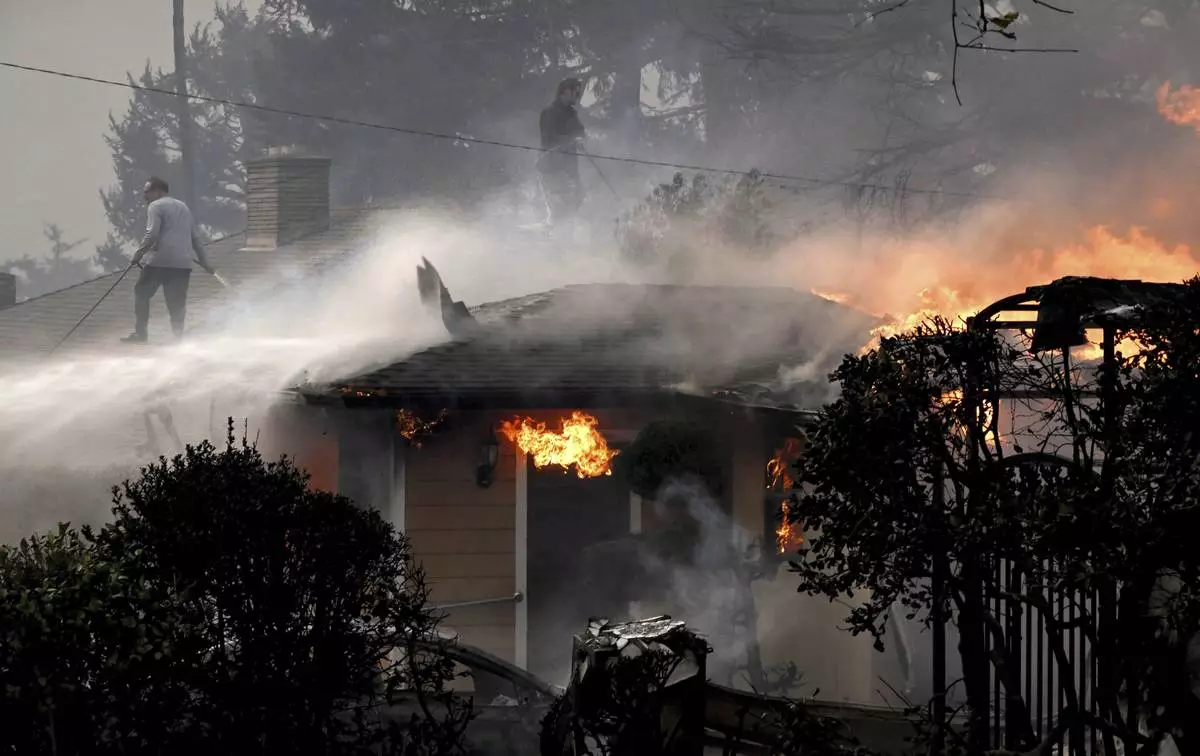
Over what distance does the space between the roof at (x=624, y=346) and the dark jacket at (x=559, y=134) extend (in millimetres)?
7018

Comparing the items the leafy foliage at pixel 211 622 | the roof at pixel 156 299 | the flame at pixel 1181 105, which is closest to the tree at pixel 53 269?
the roof at pixel 156 299

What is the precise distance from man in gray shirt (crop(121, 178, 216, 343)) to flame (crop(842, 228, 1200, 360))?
34.4ft

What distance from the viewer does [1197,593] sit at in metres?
6.31

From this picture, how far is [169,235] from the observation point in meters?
18.5

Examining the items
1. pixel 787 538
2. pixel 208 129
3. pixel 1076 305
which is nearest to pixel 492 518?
pixel 787 538

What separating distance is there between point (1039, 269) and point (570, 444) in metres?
12.8

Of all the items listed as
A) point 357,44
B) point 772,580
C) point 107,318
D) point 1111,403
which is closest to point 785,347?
point 772,580

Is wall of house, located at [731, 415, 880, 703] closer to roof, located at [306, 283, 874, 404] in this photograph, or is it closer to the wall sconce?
roof, located at [306, 283, 874, 404]

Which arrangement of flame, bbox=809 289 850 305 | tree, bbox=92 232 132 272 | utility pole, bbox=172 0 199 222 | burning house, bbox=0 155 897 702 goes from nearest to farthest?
burning house, bbox=0 155 897 702, flame, bbox=809 289 850 305, utility pole, bbox=172 0 199 222, tree, bbox=92 232 132 272

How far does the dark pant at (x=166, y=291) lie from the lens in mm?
19109

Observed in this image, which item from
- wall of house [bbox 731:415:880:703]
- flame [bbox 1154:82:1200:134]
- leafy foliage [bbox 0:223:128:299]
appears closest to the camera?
wall of house [bbox 731:415:880:703]

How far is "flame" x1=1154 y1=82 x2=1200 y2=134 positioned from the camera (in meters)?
27.6

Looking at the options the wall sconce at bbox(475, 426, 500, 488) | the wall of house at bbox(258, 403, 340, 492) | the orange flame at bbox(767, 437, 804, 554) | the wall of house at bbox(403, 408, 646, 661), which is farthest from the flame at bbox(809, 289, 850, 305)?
the wall of house at bbox(258, 403, 340, 492)

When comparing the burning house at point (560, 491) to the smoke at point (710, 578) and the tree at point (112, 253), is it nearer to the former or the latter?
the smoke at point (710, 578)
